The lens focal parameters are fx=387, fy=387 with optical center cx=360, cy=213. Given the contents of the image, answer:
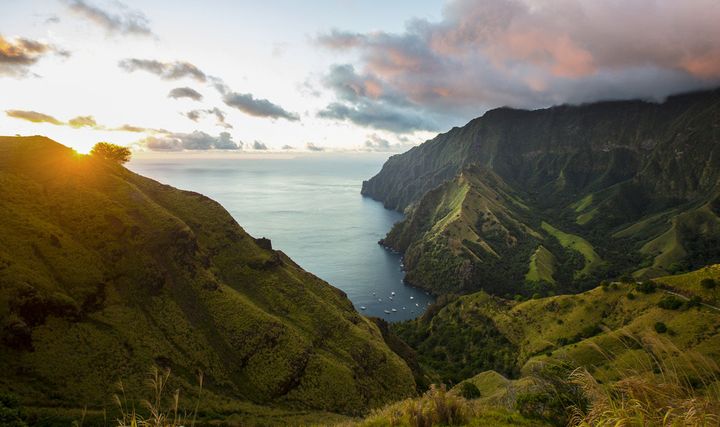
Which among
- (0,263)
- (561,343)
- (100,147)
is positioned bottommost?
(561,343)

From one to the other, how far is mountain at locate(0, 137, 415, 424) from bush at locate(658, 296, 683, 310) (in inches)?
3032

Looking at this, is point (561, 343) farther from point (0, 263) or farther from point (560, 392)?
point (0, 263)

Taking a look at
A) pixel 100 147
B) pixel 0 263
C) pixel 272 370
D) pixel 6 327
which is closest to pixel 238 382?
pixel 272 370

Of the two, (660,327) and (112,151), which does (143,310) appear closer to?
(112,151)

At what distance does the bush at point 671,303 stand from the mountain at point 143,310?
77013 mm

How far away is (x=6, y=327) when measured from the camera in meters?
65.8

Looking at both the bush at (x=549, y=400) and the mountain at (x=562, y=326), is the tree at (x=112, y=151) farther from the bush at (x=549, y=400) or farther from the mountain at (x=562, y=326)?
the bush at (x=549, y=400)

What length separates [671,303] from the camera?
359 ft

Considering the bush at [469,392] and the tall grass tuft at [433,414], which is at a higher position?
the tall grass tuft at [433,414]

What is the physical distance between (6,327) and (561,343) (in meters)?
141

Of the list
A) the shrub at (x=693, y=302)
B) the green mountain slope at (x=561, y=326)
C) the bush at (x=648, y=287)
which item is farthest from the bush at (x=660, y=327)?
the bush at (x=648, y=287)

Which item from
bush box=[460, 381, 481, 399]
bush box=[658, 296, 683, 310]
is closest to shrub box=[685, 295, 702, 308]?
bush box=[658, 296, 683, 310]

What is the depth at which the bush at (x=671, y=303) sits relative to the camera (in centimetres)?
10869

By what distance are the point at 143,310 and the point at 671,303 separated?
5455 inches
